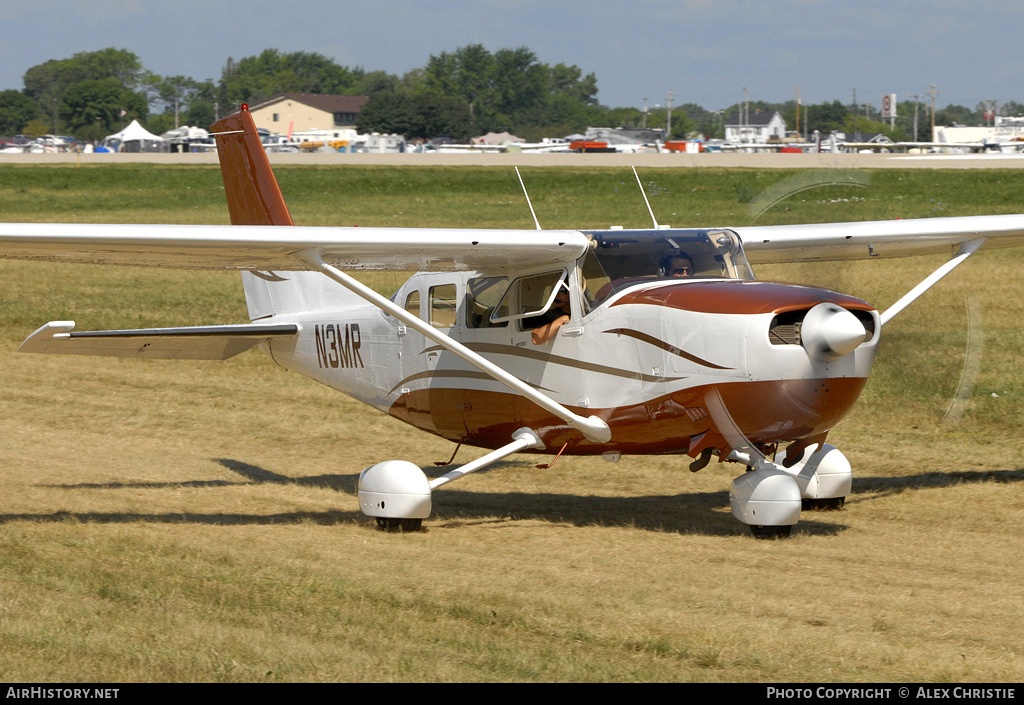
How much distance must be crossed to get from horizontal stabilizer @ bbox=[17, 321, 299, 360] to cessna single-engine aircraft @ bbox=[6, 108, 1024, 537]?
21mm

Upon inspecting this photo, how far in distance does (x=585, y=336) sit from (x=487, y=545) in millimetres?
1743

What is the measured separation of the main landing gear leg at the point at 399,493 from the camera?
29.7ft

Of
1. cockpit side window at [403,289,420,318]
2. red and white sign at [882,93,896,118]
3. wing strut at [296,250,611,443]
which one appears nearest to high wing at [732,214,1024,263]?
wing strut at [296,250,611,443]

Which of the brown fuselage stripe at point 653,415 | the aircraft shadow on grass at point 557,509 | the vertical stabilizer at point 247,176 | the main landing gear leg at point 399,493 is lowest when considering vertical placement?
the aircraft shadow on grass at point 557,509

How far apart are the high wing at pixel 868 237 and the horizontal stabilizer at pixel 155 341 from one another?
15.3 ft

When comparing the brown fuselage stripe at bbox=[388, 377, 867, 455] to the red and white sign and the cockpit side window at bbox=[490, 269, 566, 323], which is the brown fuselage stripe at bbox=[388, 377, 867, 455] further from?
the red and white sign

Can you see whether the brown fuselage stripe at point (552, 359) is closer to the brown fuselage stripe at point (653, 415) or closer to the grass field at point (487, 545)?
the brown fuselage stripe at point (653, 415)

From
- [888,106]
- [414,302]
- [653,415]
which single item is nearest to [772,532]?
[653,415]

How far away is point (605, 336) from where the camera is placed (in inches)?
346

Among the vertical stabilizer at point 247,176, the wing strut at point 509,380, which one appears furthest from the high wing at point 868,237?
the vertical stabilizer at point 247,176

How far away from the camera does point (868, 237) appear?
33.7 feet

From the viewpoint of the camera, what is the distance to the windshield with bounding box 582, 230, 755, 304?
8.85m

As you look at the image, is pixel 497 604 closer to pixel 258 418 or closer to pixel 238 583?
pixel 238 583
